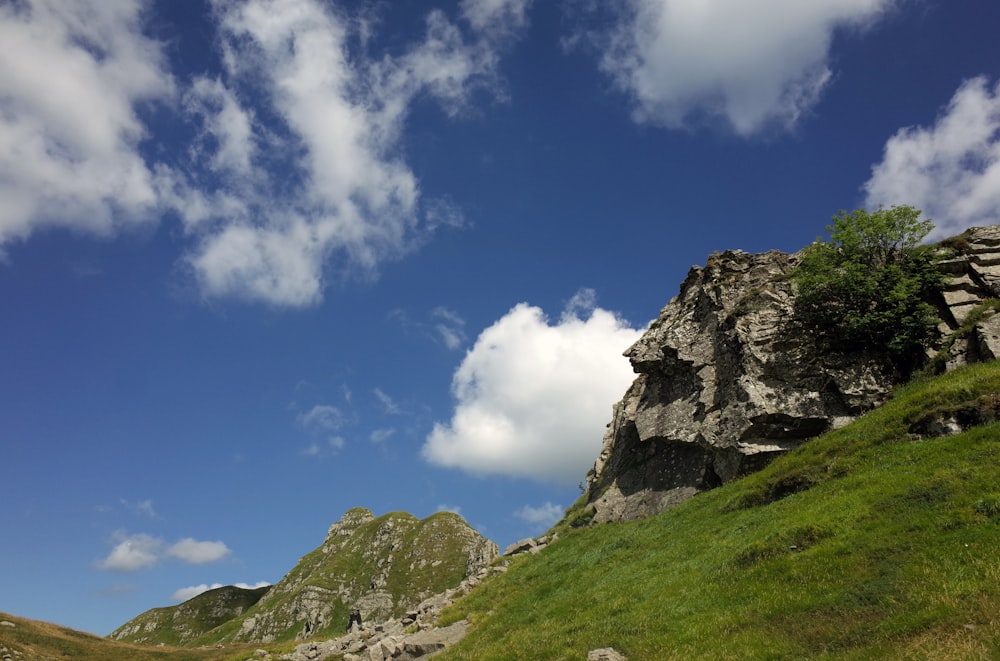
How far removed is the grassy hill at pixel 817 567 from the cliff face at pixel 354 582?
2314 inches

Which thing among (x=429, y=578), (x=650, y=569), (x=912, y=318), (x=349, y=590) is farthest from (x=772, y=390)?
(x=349, y=590)

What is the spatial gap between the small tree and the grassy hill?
521cm

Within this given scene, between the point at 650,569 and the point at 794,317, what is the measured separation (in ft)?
80.8

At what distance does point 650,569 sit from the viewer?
24.7 meters

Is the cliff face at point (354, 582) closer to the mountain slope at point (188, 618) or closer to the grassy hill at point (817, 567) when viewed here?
the mountain slope at point (188, 618)

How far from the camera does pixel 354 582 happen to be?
11444 centimetres

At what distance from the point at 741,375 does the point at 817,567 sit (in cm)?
2276

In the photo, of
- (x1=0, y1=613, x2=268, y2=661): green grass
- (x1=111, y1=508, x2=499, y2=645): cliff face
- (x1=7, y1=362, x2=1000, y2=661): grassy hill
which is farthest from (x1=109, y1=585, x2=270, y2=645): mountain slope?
(x1=7, y1=362, x2=1000, y2=661): grassy hill

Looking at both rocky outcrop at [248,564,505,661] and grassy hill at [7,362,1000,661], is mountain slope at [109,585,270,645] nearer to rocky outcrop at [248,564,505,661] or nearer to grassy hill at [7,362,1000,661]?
rocky outcrop at [248,564,505,661]

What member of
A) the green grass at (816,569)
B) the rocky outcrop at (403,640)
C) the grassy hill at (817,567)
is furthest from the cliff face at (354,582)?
the green grass at (816,569)

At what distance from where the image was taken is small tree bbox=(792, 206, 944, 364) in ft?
117

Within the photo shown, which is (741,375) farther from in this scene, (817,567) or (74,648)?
(74,648)

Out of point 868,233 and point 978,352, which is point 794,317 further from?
point 978,352

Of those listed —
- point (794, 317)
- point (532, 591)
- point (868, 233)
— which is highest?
point (868, 233)
